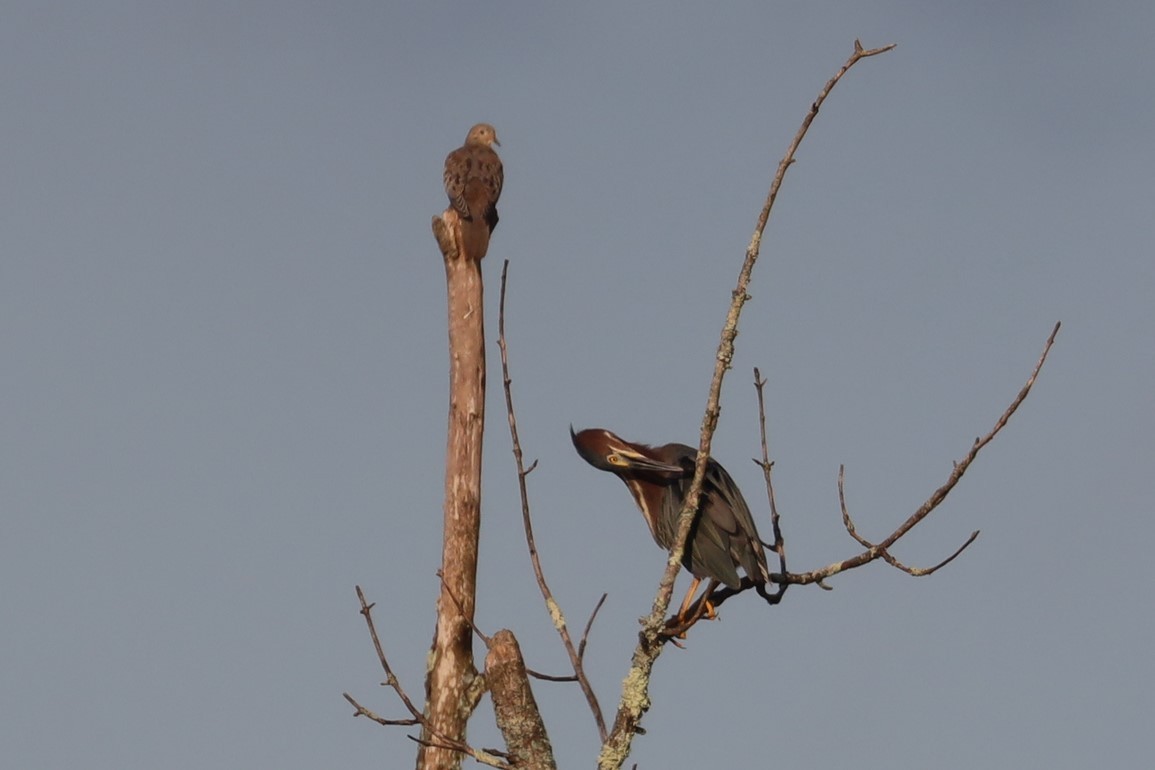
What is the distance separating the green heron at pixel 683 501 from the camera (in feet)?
20.2

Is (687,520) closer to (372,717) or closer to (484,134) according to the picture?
(372,717)

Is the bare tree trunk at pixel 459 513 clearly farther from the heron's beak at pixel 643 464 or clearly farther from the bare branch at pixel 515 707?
the bare branch at pixel 515 707

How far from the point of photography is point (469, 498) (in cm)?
654

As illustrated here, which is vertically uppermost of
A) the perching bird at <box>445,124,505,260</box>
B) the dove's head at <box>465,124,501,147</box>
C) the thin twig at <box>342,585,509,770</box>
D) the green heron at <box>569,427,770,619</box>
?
the dove's head at <box>465,124,501,147</box>

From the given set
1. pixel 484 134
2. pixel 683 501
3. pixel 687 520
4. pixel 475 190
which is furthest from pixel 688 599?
pixel 484 134

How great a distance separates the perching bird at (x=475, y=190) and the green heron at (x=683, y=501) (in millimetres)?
1160

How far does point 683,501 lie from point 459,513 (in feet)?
3.36

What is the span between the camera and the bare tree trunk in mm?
6359

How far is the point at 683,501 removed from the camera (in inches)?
255

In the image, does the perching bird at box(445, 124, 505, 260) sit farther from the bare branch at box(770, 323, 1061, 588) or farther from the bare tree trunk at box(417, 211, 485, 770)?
the bare branch at box(770, 323, 1061, 588)

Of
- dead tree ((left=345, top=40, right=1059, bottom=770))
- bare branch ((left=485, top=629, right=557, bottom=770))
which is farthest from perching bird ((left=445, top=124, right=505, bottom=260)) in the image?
bare branch ((left=485, top=629, right=557, bottom=770))

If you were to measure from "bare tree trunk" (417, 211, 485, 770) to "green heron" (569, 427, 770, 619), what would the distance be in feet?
1.68

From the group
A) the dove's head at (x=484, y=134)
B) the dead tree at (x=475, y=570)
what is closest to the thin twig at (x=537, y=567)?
the dead tree at (x=475, y=570)

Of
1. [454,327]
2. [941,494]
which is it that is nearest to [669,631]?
[941,494]
